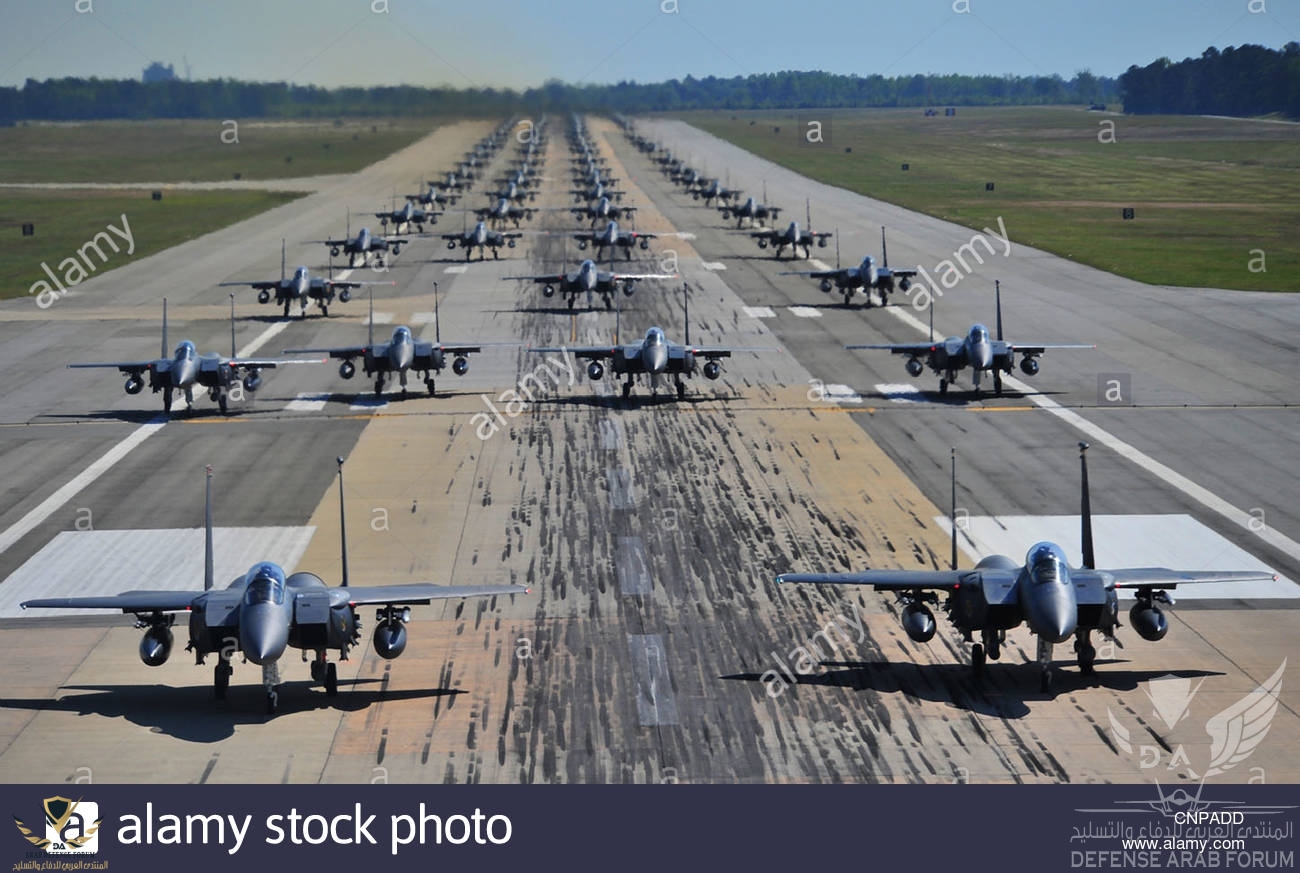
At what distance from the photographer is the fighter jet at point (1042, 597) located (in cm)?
3388

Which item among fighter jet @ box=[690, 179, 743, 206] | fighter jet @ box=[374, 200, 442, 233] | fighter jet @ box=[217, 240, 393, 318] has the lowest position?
fighter jet @ box=[217, 240, 393, 318]

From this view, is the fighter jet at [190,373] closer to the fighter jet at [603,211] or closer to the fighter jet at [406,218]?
the fighter jet at [406,218]

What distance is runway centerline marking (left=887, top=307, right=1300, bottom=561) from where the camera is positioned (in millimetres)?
49531

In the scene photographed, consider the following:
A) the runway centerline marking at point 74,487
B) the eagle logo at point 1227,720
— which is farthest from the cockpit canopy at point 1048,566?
the runway centerline marking at point 74,487

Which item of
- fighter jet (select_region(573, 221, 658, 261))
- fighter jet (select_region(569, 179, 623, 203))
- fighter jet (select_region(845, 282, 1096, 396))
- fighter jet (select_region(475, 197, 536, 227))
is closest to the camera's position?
fighter jet (select_region(845, 282, 1096, 396))

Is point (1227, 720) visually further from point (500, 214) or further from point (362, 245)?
point (500, 214)

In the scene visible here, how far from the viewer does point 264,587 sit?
33312 millimetres

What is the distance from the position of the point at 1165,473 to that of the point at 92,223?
460 feet

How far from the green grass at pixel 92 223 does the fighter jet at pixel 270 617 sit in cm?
8903

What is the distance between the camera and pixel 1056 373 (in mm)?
80188

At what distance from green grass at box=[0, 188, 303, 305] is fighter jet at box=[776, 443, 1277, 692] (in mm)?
96434

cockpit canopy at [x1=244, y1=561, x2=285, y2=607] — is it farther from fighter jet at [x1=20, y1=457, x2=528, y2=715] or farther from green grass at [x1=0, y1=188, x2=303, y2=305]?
green grass at [x1=0, y1=188, x2=303, y2=305]
